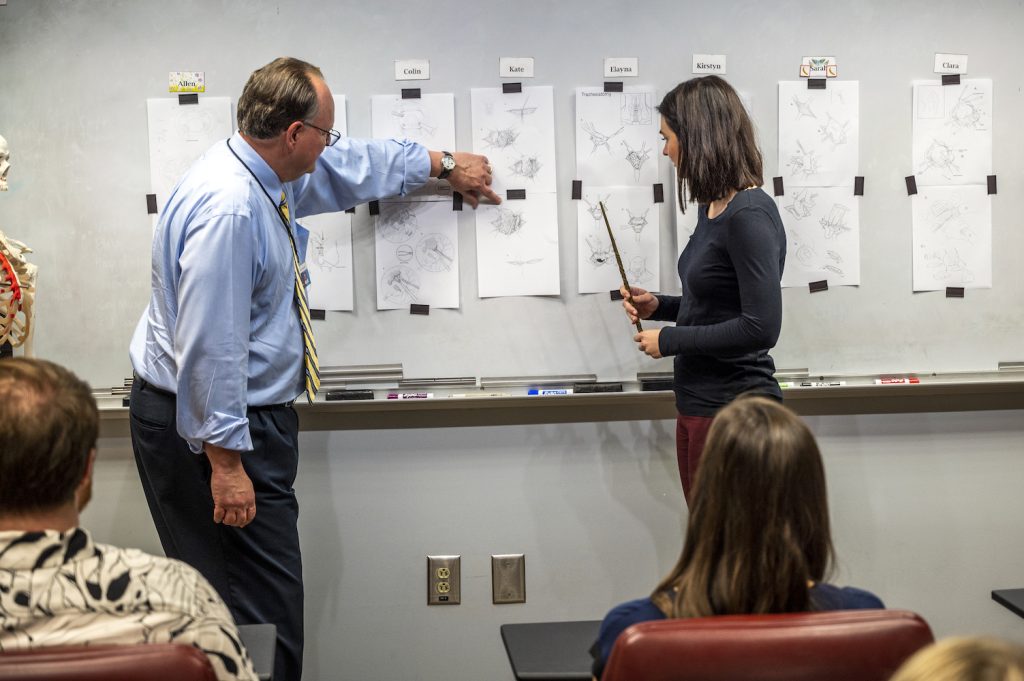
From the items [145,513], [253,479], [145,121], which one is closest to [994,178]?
[253,479]

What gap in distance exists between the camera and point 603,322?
2.92 meters

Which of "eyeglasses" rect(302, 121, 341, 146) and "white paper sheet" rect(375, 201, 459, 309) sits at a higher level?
"eyeglasses" rect(302, 121, 341, 146)

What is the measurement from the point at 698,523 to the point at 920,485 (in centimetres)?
195

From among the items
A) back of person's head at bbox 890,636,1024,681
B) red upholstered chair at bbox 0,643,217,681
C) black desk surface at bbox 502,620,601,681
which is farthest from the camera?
black desk surface at bbox 502,620,601,681

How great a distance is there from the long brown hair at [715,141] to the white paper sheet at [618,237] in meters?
0.44

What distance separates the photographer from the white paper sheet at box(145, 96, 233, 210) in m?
2.79

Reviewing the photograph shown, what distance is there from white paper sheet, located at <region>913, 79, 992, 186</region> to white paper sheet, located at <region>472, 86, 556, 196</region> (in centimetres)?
116

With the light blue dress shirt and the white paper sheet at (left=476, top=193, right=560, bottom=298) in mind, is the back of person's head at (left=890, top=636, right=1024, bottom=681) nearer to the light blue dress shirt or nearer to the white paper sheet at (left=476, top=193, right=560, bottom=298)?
the light blue dress shirt

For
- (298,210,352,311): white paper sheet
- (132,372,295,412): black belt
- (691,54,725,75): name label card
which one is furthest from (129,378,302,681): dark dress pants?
(691,54,725,75): name label card

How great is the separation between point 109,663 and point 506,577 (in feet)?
6.35

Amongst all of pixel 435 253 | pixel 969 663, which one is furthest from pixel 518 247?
pixel 969 663

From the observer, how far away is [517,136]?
286 cm

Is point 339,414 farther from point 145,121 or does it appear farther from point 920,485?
point 920,485

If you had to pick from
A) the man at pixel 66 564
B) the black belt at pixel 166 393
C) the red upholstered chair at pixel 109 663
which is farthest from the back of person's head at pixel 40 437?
the black belt at pixel 166 393
